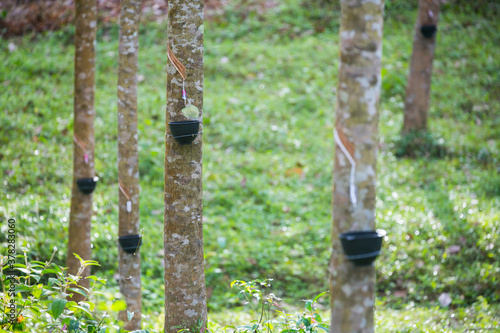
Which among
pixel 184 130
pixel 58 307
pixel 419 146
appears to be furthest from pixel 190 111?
pixel 419 146

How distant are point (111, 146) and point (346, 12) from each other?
583cm

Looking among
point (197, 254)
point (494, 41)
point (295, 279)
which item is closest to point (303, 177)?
point (295, 279)

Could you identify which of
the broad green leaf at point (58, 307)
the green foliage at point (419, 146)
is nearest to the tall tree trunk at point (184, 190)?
the broad green leaf at point (58, 307)

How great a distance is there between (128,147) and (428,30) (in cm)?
573

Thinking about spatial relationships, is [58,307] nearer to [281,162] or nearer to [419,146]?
[281,162]

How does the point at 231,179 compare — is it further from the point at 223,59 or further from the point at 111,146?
the point at 223,59

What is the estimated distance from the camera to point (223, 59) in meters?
9.80

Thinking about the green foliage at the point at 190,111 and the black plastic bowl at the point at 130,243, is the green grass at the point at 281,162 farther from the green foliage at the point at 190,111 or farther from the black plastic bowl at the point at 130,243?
the green foliage at the point at 190,111

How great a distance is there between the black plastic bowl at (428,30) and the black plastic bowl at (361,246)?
253 inches

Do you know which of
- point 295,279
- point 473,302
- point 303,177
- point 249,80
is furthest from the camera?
point 249,80

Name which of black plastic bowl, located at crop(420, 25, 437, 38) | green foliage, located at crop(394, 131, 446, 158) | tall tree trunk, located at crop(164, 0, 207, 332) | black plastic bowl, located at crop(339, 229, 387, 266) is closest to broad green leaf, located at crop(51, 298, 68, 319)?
tall tree trunk, located at crop(164, 0, 207, 332)

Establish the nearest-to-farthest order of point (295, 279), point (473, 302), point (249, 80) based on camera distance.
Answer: point (473, 302) → point (295, 279) → point (249, 80)

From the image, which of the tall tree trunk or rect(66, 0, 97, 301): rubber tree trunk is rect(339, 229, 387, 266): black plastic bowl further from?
rect(66, 0, 97, 301): rubber tree trunk

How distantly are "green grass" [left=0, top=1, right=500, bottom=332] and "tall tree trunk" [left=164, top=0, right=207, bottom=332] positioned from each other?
1.43 m
